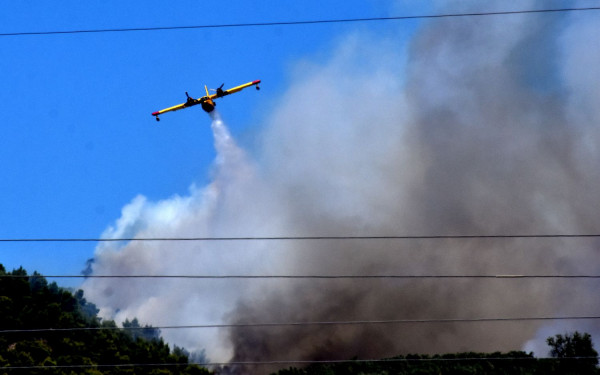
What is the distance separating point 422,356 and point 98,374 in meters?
77.6

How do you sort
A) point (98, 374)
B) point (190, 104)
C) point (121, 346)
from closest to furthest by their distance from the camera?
point (190, 104) < point (98, 374) < point (121, 346)

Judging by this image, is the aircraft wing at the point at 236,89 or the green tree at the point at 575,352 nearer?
the aircraft wing at the point at 236,89

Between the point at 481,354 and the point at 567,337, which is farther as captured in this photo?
the point at 481,354

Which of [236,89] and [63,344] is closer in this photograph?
[236,89]

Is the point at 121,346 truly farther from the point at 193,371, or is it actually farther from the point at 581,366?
the point at 581,366

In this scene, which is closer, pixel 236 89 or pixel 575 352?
pixel 236 89

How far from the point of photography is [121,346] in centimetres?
18462

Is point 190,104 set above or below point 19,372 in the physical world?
above

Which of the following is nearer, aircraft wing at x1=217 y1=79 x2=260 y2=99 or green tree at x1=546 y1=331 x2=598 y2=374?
aircraft wing at x1=217 y1=79 x2=260 y2=99

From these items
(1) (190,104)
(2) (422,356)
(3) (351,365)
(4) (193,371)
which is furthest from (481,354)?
(1) (190,104)

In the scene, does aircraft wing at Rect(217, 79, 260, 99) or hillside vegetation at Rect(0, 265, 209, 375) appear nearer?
aircraft wing at Rect(217, 79, 260, 99)

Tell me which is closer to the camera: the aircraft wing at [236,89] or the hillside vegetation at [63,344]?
the aircraft wing at [236,89]

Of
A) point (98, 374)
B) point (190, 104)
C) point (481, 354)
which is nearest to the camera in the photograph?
point (190, 104)

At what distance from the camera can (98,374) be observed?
156375 millimetres
